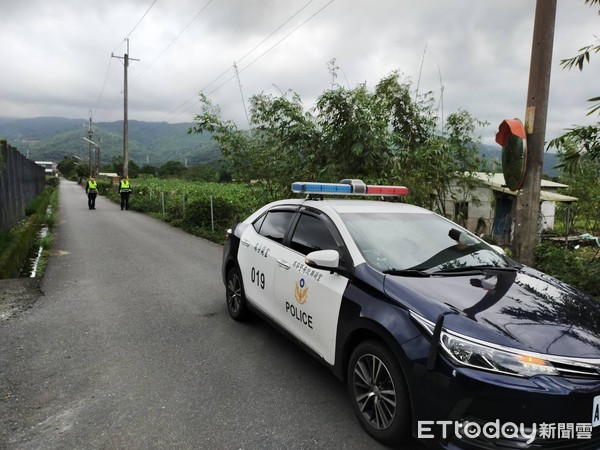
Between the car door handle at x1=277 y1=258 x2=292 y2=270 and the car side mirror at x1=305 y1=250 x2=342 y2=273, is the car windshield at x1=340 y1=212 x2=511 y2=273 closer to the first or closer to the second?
the car side mirror at x1=305 y1=250 x2=342 y2=273

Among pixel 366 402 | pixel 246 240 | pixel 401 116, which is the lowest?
pixel 366 402

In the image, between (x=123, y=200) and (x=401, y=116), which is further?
(x=123, y=200)

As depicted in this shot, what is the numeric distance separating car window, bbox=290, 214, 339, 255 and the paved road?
1.10 meters

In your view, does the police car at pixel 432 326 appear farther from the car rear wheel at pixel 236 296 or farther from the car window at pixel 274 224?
the car rear wheel at pixel 236 296

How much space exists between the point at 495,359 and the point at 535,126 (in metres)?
3.44

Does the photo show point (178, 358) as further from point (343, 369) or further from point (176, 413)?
point (343, 369)

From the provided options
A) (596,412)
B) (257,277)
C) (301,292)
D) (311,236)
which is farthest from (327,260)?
(596,412)

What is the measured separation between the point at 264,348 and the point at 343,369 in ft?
4.50

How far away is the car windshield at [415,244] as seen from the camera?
3.10 m

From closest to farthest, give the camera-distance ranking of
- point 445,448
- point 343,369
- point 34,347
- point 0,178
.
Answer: point 445,448 < point 343,369 < point 34,347 < point 0,178

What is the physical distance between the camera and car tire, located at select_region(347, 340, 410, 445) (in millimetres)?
2445

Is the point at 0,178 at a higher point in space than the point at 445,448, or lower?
higher

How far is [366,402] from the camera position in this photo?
274 centimetres

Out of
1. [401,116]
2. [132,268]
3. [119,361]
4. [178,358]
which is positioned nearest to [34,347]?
[119,361]
